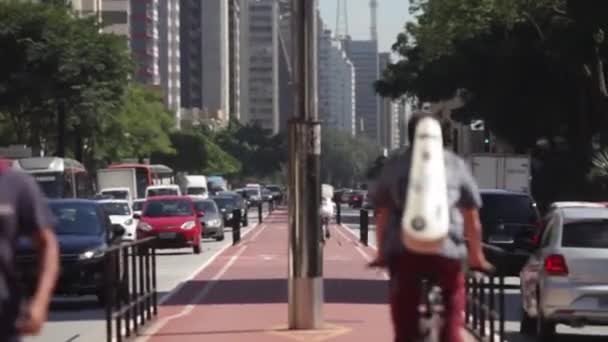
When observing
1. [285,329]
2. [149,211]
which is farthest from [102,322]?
[149,211]

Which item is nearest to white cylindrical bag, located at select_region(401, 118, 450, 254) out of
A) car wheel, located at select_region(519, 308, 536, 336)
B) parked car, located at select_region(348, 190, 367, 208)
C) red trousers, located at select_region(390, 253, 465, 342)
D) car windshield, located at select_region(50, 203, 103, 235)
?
red trousers, located at select_region(390, 253, 465, 342)

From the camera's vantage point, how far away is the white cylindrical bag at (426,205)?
9.59 m

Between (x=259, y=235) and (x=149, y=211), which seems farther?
(x=259, y=235)

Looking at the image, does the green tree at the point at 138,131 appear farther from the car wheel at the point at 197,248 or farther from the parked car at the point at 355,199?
the car wheel at the point at 197,248

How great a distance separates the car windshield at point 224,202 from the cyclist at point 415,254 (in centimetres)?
6170

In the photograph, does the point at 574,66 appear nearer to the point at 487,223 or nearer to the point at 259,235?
the point at 259,235

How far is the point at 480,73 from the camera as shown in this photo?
67.7m

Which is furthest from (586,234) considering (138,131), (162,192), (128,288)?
(138,131)

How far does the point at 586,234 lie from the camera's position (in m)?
18.7

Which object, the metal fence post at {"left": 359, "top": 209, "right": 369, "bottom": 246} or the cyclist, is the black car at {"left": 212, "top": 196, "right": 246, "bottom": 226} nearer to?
the metal fence post at {"left": 359, "top": 209, "right": 369, "bottom": 246}

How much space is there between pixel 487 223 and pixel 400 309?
76.8 ft

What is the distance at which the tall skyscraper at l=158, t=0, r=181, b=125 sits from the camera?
621 ft

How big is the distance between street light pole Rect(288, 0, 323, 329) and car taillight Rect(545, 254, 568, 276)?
268cm

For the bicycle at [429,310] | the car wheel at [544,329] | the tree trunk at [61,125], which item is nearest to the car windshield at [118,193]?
the tree trunk at [61,125]
